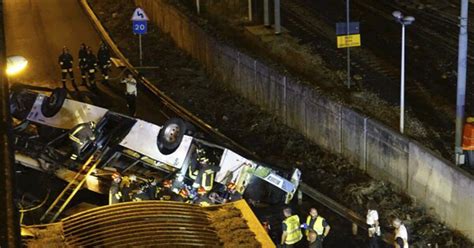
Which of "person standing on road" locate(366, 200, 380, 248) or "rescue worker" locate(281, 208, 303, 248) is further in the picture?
"person standing on road" locate(366, 200, 380, 248)

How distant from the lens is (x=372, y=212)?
45.0 ft

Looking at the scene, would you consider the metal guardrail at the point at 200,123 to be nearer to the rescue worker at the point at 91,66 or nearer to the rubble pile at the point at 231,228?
the rescue worker at the point at 91,66

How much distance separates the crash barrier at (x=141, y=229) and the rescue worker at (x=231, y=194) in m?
2.67

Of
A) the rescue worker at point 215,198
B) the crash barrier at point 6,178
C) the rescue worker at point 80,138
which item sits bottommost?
the rescue worker at point 215,198

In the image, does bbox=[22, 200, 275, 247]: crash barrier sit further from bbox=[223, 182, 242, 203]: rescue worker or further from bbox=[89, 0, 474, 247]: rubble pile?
bbox=[89, 0, 474, 247]: rubble pile

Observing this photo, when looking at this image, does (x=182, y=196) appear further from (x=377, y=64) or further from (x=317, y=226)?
(x=377, y=64)

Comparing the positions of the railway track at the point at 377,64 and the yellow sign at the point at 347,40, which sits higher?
the yellow sign at the point at 347,40

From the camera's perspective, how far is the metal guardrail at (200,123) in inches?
616

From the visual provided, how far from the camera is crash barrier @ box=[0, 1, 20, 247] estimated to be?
16.5 ft

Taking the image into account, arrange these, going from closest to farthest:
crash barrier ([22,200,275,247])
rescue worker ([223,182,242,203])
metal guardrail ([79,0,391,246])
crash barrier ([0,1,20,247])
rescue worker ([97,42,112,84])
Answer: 1. crash barrier ([0,1,20,247])
2. crash barrier ([22,200,275,247])
3. rescue worker ([223,182,242,203])
4. metal guardrail ([79,0,391,246])
5. rescue worker ([97,42,112,84])

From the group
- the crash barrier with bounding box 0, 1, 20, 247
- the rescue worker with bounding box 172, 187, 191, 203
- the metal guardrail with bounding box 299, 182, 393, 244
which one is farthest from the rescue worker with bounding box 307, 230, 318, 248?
the crash barrier with bounding box 0, 1, 20, 247

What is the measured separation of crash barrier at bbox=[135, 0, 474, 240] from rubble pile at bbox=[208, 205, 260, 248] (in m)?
4.90

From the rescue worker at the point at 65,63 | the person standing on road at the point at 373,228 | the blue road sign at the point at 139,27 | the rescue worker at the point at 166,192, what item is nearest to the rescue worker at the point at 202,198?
the rescue worker at the point at 166,192

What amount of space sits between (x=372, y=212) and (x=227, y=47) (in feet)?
32.7
